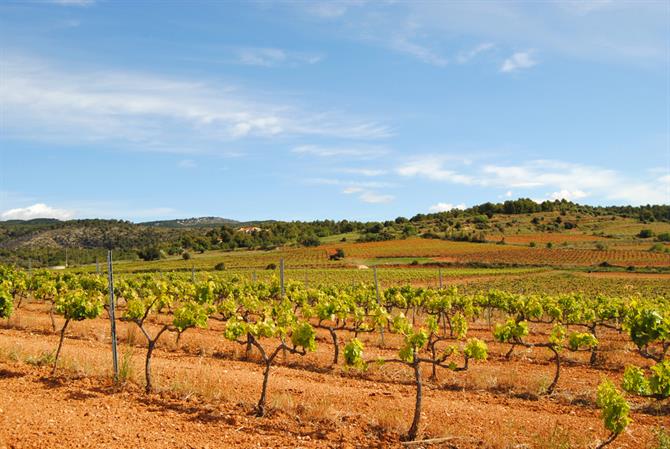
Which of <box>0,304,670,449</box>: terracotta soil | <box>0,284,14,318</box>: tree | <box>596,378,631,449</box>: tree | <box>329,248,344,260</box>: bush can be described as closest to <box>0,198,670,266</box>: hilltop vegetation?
<box>329,248,344,260</box>: bush

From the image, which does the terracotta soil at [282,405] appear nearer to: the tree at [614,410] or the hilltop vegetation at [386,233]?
the tree at [614,410]

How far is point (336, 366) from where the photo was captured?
43.4ft

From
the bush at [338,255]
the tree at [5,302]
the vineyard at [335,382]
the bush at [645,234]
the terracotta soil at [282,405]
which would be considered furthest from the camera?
the bush at [645,234]

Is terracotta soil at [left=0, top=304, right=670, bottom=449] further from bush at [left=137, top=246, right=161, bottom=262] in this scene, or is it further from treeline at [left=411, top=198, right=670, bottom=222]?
treeline at [left=411, top=198, right=670, bottom=222]

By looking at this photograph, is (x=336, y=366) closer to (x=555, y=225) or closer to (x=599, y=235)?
(x=599, y=235)

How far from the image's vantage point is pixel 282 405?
9031 mm

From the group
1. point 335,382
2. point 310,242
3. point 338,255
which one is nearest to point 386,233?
point 310,242

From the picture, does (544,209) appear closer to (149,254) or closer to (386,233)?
(386,233)

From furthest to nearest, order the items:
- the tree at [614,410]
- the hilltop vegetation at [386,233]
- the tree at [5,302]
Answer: the hilltop vegetation at [386,233], the tree at [5,302], the tree at [614,410]

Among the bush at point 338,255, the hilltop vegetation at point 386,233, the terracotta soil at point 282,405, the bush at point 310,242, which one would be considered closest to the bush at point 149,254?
the hilltop vegetation at point 386,233

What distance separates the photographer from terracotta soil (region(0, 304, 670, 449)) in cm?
761

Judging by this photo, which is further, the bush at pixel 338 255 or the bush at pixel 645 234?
the bush at pixel 645 234

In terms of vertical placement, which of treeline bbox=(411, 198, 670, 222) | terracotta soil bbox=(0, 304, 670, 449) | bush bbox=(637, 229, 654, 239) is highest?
treeline bbox=(411, 198, 670, 222)

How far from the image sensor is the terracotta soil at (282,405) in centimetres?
761
